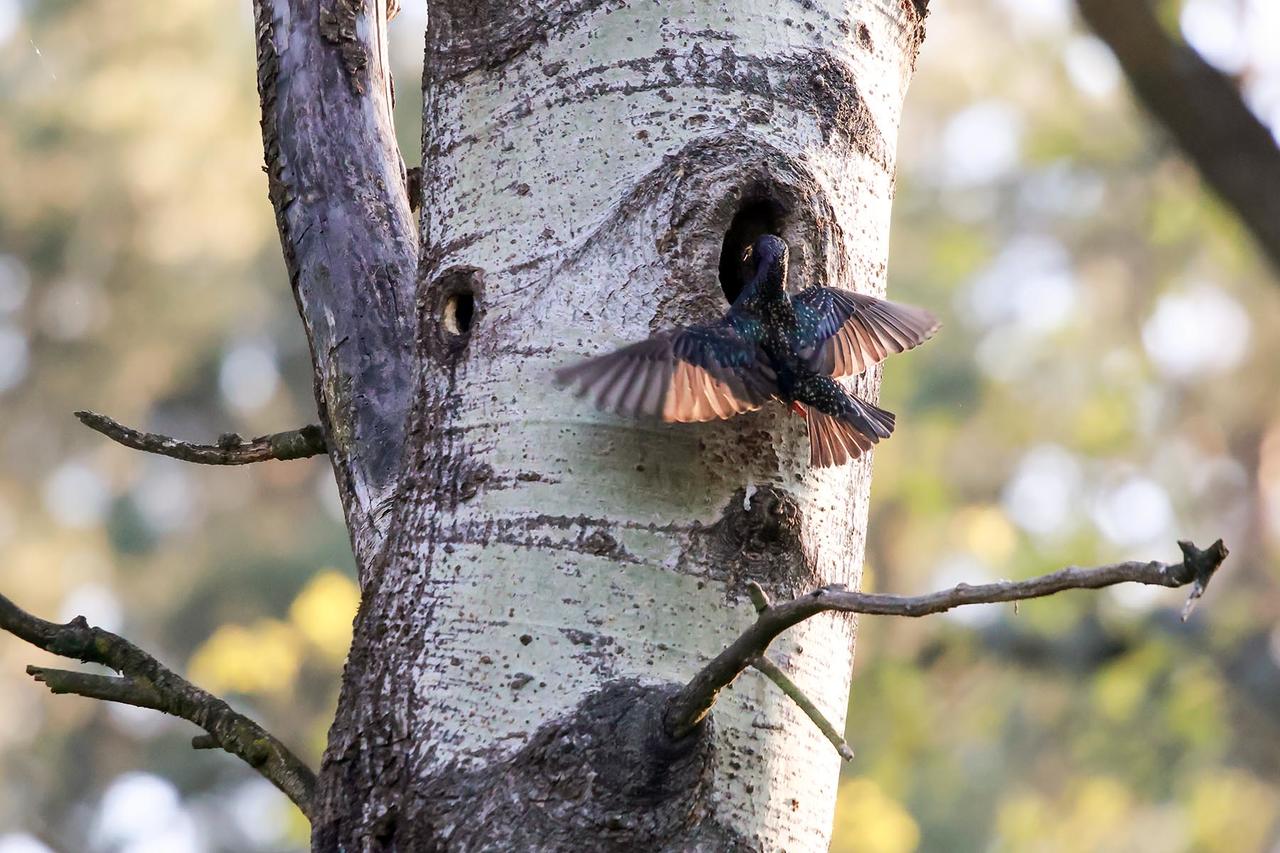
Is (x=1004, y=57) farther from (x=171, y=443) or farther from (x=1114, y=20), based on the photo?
(x=171, y=443)

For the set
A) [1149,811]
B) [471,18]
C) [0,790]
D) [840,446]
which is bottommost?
[840,446]

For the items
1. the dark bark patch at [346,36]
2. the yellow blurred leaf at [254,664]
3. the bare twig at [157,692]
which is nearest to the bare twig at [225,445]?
the bare twig at [157,692]

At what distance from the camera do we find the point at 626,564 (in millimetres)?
1346

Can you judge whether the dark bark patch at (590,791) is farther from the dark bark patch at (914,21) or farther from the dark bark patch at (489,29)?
the dark bark patch at (914,21)

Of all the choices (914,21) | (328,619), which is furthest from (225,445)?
(328,619)

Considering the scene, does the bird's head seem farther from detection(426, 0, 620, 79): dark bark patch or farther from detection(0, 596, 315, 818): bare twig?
detection(0, 596, 315, 818): bare twig

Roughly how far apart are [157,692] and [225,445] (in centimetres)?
37

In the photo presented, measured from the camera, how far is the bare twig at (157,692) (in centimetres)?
151

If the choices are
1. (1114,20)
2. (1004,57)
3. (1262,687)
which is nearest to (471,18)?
(1114,20)

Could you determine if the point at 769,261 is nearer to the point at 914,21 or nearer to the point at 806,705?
the point at 914,21

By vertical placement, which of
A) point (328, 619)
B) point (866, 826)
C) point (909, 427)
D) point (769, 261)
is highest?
point (909, 427)

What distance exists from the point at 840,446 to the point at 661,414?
0.26m

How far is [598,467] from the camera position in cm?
139

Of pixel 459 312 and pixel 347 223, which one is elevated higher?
pixel 347 223
